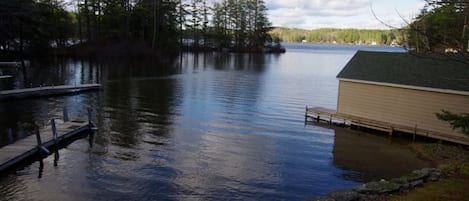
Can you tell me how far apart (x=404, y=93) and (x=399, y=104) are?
1.97ft

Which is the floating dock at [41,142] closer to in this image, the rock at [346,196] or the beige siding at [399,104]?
the rock at [346,196]

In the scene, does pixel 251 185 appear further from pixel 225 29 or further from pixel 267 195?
pixel 225 29

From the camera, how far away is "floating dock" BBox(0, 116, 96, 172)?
14064 millimetres

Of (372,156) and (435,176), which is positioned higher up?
(435,176)

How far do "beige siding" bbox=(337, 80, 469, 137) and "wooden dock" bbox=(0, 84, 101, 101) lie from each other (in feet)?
63.9

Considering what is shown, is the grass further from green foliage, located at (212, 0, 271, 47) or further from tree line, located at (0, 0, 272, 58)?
green foliage, located at (212, 0, 271, 47)

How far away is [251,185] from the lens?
1309cm

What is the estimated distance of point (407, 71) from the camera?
21.1 m

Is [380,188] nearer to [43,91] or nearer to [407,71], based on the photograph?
[407,71]

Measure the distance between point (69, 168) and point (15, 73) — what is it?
98.4ft

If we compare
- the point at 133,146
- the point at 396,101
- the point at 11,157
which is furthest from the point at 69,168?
the point at 396,101

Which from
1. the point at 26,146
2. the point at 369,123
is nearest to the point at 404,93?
the point at 369,123

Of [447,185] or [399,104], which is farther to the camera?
[399,104]

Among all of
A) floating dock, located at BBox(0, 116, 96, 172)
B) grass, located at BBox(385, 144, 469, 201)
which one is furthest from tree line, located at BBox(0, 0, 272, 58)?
grass, located at BBox(385, 144, 469, 201)
